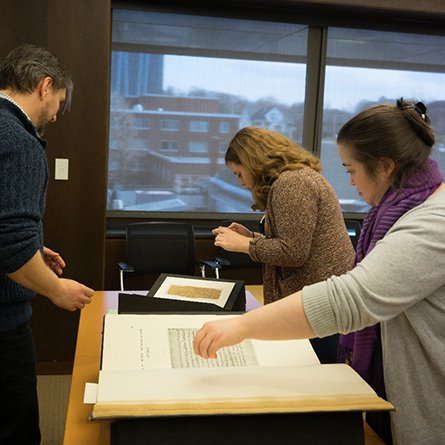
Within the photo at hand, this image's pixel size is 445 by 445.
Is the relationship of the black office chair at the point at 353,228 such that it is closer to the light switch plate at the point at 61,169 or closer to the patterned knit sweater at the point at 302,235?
the light switch plate at the point at 61,169

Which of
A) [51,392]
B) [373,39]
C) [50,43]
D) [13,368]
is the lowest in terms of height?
[51,392]

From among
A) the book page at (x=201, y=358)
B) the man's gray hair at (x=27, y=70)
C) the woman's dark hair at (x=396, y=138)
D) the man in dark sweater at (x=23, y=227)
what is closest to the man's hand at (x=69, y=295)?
the man in dark sweater at (x=23, y=227)

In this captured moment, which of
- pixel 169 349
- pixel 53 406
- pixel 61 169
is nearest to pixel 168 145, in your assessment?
pixel 61 169

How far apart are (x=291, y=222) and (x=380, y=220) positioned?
2.18 feet

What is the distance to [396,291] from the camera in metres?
1.07

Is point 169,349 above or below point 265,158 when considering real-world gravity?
below

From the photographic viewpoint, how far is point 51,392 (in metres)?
3.52

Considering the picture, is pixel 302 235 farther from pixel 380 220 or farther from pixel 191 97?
pixel 191 97

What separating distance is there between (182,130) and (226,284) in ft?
8.04

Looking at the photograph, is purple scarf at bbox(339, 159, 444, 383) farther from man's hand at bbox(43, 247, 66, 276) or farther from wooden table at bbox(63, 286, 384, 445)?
man's hand at bbox(43, 247, 66, 276)

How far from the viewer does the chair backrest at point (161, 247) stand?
389 centimetres

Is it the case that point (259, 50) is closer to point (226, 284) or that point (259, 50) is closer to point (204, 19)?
point (204, 19)

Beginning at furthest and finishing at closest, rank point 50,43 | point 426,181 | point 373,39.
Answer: point 373,39 → point 50,43 → point 426,181

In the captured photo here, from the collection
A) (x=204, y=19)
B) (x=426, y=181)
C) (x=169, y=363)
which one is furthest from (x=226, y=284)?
(x=204, y=19)
